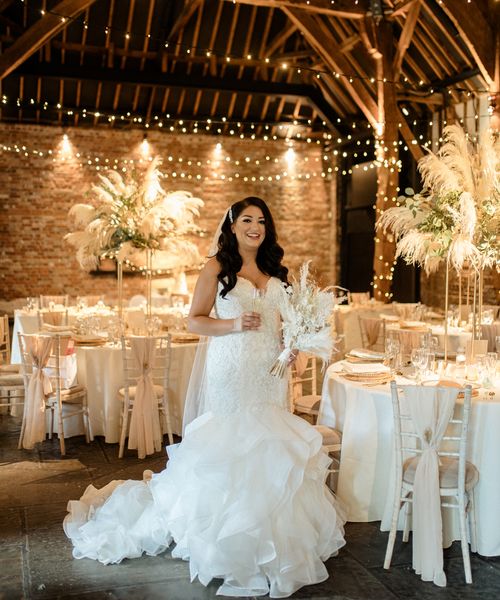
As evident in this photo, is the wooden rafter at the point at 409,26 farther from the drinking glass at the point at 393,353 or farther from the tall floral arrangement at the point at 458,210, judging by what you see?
the drinking glass at the point at 393,353

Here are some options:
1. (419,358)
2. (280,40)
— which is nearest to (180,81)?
(280,40)

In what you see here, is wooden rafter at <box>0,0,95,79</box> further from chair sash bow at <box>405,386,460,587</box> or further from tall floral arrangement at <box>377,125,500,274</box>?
chair sash bow at <box>405,386,460,587</box>

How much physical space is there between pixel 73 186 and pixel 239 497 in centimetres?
1162

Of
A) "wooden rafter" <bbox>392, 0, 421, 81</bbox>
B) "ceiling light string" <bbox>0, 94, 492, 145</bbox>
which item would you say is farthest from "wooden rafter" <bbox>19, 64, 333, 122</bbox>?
"wooden rafter" <bbox>392, 0, 421, 81</bbox>

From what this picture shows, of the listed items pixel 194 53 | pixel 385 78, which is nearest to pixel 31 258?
pixel 194 53

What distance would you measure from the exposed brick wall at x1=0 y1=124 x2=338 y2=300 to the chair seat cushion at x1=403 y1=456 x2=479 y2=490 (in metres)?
11.0

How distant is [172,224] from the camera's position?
23.2ft

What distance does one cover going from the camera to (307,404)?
17.5 ft

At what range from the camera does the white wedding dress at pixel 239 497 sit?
3.38 meters

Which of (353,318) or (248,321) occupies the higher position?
(248,321)

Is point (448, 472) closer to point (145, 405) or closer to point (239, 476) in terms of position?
point (239, 476)

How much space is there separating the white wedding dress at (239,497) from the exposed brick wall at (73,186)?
10.5 meters

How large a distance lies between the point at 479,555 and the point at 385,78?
28.2 feet

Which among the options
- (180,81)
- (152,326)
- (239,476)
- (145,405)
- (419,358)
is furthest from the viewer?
(180,81)
